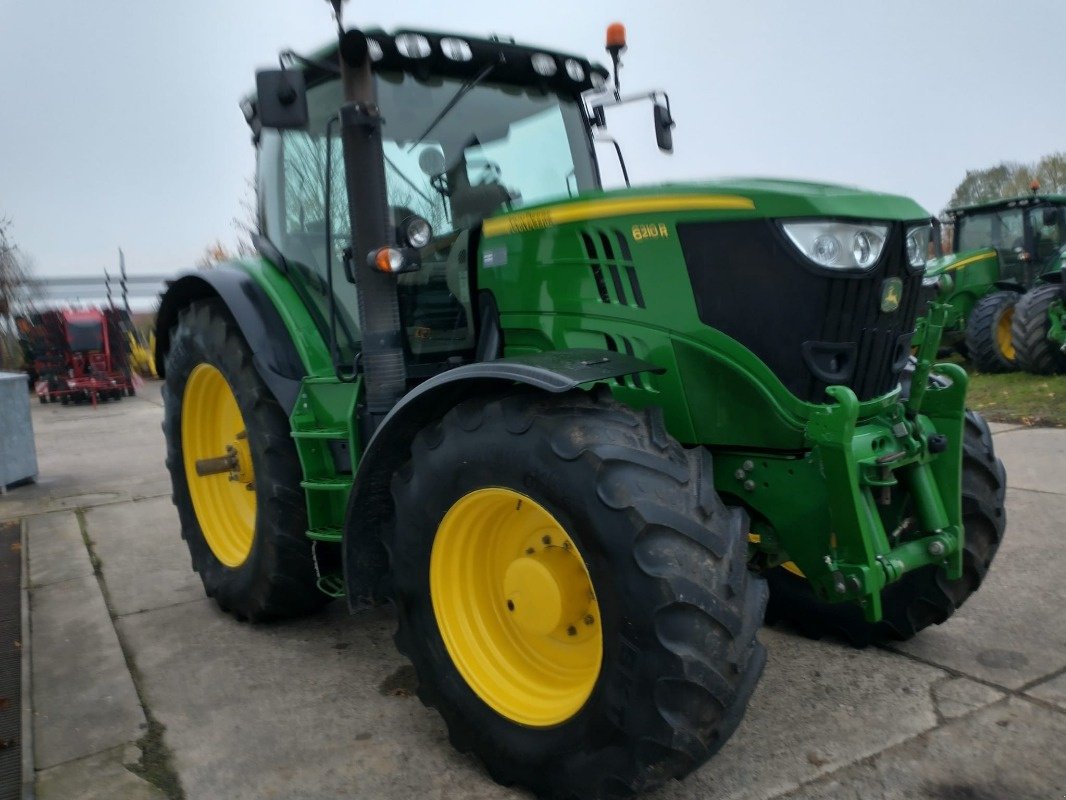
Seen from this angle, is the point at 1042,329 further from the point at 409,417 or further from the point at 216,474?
the point at 409,417

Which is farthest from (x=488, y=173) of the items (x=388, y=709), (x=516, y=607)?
(x=388, y=709)

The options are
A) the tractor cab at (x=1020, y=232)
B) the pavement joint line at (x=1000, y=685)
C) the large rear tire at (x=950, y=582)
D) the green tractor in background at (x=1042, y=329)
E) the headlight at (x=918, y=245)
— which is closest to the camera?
the headlight at (x=918, y=245)

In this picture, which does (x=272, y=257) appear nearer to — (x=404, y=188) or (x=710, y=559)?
(x=404, y=188)

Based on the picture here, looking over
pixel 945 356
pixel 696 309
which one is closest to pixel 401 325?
pixel 696 309

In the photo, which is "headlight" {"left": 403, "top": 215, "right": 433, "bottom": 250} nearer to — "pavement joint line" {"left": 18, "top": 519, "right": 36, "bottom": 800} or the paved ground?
the paved ground

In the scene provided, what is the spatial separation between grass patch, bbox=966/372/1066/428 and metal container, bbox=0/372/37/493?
799 centimetres

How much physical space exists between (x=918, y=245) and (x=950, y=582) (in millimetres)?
1218

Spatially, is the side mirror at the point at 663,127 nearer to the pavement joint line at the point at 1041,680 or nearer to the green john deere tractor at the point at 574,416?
the green john deere tractor at the point at 574,416

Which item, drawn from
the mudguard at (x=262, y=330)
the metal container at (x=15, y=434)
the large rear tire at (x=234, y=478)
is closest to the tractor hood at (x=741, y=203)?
the mudguard at (x=262, y=330)

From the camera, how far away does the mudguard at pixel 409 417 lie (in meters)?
2.32

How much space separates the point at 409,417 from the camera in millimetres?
2695

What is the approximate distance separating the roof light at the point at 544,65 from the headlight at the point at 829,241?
151cm

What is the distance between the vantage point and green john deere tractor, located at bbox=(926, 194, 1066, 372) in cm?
1082

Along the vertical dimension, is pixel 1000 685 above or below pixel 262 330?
below
